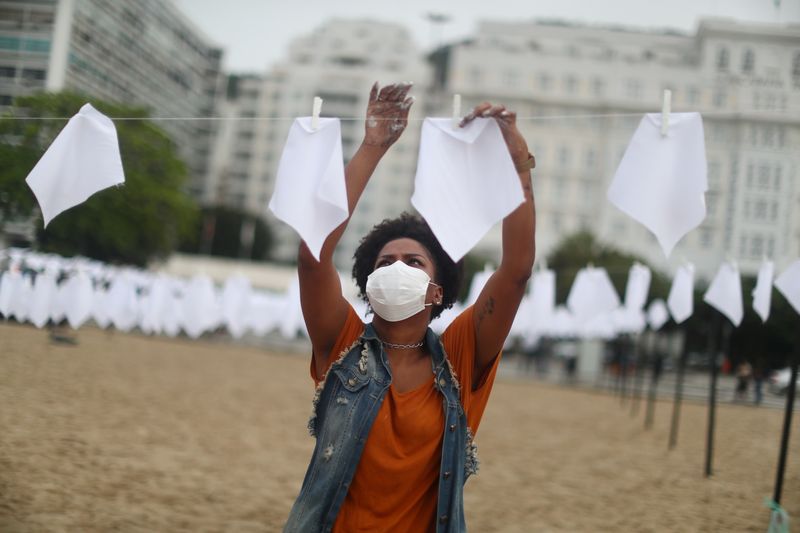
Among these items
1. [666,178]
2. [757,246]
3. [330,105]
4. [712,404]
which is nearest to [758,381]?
[712,404]

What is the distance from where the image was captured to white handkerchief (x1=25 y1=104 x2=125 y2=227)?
3836 millimetres

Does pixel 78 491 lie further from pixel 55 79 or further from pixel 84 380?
pixel 84 380

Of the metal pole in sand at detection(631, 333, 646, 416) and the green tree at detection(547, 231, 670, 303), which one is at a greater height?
the green tree at detection(547, 231, 670, 303)

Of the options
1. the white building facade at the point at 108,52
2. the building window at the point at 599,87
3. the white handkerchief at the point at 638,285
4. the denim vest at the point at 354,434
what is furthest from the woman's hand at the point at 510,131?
the building window at the point at 599,87

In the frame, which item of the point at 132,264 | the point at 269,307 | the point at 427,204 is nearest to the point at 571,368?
the point at 269,307

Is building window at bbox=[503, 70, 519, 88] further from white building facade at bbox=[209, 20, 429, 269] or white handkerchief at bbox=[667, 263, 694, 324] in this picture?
white handkerchief at bbox=[667, 263, 694, 324]

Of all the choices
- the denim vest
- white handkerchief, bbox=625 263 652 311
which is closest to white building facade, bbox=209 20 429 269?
white handkerchief, bbox=625 263 652 311

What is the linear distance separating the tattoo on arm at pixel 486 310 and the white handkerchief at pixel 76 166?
2.10 meters

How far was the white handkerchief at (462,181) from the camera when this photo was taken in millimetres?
2928

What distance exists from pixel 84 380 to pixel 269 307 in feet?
36.1

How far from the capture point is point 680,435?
1512cm

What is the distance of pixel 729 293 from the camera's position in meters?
8.59

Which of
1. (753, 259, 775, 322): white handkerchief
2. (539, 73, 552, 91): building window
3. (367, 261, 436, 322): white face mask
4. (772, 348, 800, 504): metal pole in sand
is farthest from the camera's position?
(539, 73, 552, 91): building window

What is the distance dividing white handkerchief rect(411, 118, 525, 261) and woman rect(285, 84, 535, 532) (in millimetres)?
130
